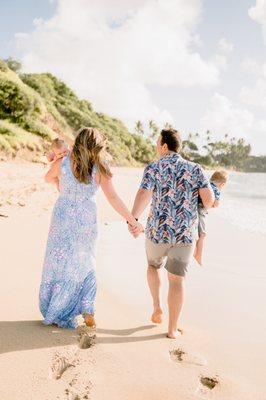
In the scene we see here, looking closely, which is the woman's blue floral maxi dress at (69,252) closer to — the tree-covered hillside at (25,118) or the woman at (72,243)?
the woman at (72,243)

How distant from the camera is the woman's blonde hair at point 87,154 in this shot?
3.93 metres

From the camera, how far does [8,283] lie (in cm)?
528

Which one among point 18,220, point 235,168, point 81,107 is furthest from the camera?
point 235,168

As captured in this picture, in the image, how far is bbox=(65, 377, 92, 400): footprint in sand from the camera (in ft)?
9.66

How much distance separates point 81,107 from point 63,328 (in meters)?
60.7

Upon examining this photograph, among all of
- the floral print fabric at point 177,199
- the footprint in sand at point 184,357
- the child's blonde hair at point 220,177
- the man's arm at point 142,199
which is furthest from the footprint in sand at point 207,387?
the child's blonde hair at point 220,177

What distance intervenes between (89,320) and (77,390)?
110 cm

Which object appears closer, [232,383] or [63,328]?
[232,383]

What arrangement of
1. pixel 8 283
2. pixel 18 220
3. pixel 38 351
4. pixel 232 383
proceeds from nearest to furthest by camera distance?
pixel 232 383, pixel 38 351, pixel 8 283, pixel 18 220

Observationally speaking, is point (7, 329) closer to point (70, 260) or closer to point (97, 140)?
point (70, 260)

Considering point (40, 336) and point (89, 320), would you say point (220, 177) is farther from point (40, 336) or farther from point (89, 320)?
point (40, 336)

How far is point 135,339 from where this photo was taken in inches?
160

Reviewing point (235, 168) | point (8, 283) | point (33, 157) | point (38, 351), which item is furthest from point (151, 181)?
point (235, 168)

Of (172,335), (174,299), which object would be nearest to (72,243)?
(174,299)
